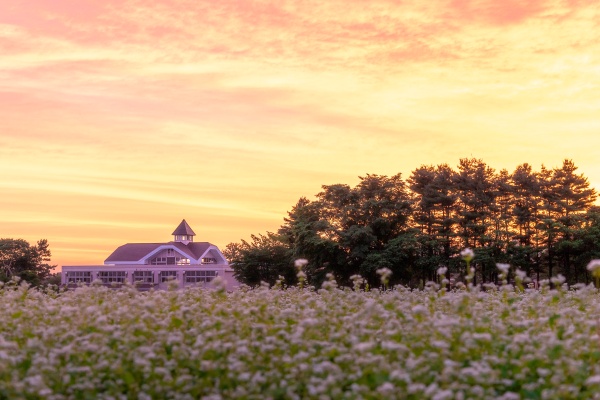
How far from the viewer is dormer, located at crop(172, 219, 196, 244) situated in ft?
363

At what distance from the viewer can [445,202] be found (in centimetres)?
6712

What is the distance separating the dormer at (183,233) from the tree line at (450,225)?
140 feet

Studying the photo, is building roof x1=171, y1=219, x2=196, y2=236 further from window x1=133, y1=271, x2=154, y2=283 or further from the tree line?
the tree line

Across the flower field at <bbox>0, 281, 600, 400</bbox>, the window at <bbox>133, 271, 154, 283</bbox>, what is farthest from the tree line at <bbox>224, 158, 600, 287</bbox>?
the flower field at <bbox>0, 281, 600, 400</bbox>

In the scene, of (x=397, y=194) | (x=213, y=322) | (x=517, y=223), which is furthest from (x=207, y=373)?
(x=517, y=223)

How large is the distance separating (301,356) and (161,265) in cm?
9265

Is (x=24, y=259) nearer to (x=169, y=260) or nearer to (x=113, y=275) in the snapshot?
(x=113, y=275)

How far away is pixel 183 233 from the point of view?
4358 inches

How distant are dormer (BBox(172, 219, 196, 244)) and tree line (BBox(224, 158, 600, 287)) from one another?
42624 mm

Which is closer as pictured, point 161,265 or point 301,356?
point 301,356

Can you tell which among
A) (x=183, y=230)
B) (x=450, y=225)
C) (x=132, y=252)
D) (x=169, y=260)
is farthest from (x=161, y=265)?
(x=450, y=225)

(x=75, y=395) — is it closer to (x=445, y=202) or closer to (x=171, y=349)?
(x=171, y=349)

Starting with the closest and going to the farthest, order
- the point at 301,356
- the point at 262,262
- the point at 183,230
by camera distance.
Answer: the point at 301,356
the point at 262,262
the point at 183,230

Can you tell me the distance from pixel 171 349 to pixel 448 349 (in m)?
3.87
